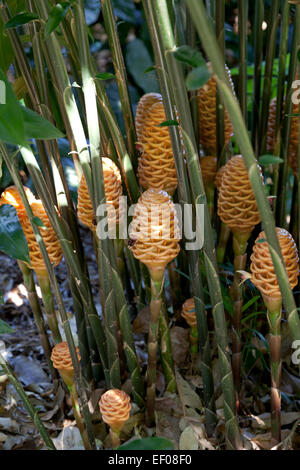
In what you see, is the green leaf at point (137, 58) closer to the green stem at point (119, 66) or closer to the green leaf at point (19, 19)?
the green stem at point (119, 66)

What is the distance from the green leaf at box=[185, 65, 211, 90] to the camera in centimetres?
→ 39

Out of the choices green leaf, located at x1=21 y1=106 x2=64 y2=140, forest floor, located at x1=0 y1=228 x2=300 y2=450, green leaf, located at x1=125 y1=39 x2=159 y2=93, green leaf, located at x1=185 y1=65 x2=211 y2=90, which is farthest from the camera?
green leaf, located at x1=125 y1=39 x2=159 y2=93

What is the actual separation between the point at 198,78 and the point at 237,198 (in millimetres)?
295

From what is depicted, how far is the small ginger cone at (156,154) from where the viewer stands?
2.29 feet

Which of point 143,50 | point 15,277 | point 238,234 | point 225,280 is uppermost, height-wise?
point 143,50

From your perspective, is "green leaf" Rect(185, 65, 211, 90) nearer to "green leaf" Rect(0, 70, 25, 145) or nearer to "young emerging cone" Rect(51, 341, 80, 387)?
"green leaf" Rect(0, 70, 25, 145)

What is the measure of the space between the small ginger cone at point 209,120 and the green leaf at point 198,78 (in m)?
0.41

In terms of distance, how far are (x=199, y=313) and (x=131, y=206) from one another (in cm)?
18

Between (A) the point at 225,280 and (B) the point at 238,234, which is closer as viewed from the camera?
(B) the point at 238,234

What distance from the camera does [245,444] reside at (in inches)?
29.5

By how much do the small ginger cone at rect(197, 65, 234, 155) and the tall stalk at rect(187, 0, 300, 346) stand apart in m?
0.35

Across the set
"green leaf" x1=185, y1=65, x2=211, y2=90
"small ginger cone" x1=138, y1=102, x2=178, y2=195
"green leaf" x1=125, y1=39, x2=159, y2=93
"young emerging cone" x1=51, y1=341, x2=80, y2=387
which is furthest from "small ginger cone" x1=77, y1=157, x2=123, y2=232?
"green leaf" x1=125, y1=39, x2=159, y2=93
